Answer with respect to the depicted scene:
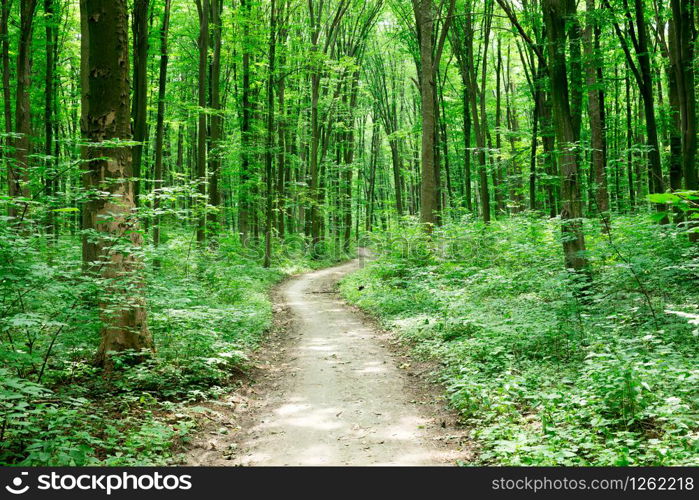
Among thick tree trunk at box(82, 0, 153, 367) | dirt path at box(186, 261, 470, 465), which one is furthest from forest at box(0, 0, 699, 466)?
dirt path at box(186, 261, 470, 465)

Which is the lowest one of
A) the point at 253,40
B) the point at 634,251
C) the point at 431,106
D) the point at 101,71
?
the point at 634,251

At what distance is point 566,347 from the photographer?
6.59m

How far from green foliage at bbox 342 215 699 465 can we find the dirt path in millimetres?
554

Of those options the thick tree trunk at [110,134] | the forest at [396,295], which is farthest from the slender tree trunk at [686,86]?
the thick tree trunk at [110,134]

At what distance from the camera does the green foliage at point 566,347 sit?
13.3 feet

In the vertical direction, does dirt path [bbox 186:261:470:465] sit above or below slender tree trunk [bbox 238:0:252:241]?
below

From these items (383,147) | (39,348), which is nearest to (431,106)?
(39,348)

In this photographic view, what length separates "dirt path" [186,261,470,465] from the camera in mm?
4547

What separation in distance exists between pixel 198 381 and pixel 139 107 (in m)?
7.56

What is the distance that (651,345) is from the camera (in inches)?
234

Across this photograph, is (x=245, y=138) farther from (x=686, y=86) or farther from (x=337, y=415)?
(x=337, y=415)

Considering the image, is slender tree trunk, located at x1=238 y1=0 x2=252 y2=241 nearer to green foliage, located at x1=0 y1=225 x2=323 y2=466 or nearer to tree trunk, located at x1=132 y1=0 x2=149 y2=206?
tree trunk, located at x1=132 y1=0 x2=149 y2=206
